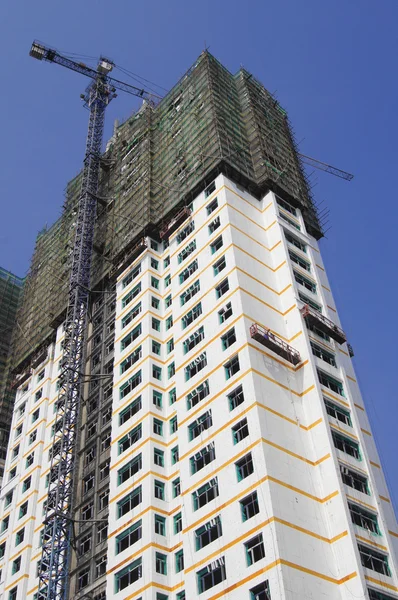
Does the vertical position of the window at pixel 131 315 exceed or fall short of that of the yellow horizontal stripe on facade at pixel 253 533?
it exceeds it

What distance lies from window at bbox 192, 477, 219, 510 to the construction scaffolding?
30.1m

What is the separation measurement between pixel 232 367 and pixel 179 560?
13839 millimetres

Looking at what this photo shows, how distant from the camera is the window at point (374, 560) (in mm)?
44938

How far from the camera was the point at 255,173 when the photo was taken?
7119 centimetres

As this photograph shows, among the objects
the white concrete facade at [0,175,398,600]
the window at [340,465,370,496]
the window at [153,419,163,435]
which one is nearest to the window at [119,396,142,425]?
the white concrete facade at [0,175,398,600]

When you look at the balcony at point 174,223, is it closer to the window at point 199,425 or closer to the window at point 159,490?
the window at point 199,425

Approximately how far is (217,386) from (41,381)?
31527mm

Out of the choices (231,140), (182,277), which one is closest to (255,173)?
(231,140)

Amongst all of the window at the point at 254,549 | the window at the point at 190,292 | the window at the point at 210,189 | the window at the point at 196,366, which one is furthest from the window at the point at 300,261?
the window at the point at 254,549

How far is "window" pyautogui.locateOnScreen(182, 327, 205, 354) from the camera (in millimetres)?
58341

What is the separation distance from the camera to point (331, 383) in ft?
184

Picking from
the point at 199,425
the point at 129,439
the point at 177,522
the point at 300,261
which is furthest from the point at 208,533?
the point at 300,261

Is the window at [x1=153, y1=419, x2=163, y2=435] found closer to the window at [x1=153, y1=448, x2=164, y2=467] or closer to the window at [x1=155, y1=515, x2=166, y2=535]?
the window at [x1=153, y1=448, x2=164, y2=467]

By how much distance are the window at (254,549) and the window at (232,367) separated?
42.1ft
